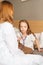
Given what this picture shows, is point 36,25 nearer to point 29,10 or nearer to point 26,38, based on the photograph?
point 29,10

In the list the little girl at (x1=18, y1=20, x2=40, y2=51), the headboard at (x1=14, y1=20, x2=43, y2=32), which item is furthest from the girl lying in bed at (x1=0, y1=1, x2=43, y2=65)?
the headboard at (x1=14, y1=20, x2=43, y2=32)

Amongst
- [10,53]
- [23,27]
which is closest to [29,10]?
[23,27]

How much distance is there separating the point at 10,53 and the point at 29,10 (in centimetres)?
234

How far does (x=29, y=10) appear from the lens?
12.4ft

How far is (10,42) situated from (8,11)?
32 cm

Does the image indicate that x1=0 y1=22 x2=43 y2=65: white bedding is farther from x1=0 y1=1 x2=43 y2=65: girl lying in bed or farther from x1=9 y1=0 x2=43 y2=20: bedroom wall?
x1=9 y1=0 x2=43 y2=20: bedroom wall

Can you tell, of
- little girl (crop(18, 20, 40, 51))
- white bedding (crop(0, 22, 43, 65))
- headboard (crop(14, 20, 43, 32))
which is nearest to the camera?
white bedding (crop(0, 22, 43, 65))

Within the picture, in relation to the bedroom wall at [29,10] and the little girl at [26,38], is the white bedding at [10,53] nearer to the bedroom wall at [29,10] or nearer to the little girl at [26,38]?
the little girl at [26,38]

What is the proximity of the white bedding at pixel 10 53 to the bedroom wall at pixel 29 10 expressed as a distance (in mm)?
2133

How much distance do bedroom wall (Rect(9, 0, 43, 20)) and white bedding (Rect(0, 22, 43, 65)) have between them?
213cm

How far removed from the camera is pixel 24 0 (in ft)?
12.4

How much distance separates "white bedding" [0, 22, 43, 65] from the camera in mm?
1485

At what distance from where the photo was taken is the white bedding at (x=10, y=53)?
1.49m

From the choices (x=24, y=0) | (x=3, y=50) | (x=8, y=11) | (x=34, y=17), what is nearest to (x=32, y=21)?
(x=34, y=17)
